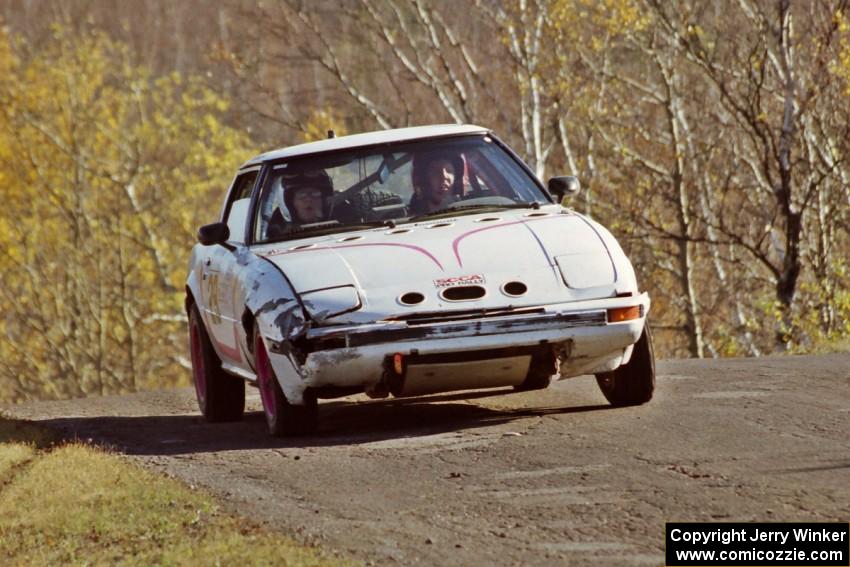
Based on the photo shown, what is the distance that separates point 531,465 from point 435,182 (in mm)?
2659

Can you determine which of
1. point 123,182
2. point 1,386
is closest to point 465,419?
point 123,182

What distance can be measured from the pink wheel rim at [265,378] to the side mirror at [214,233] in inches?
39.8

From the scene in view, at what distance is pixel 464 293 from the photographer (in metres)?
8.35

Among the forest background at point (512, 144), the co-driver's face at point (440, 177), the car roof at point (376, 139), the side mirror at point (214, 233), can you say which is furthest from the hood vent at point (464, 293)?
the forest background at point (512, 144)

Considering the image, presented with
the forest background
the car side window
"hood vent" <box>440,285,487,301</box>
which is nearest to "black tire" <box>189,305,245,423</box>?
the car side window

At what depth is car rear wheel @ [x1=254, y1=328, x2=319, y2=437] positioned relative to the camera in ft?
29.0

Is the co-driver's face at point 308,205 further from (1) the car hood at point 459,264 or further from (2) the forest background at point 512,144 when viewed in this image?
(2) the forest background at point 512,144

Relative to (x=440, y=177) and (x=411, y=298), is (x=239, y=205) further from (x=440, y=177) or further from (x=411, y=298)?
(x=411, y=298)

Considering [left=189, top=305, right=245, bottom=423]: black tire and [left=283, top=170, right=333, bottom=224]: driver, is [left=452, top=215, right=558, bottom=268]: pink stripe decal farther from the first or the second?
[left=189, top=305, right=245, bottom=423]: black tire

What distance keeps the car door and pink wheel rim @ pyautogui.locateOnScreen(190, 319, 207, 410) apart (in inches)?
18.5

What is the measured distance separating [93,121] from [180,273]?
14.7ft

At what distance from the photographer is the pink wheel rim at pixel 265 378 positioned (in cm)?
893

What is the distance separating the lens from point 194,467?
8.26m

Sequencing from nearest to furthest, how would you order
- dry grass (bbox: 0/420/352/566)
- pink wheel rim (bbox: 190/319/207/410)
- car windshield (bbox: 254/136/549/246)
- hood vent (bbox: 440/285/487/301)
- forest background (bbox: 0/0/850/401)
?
dry grass (bbox: 0/420/352/566), hood vent (bbox: 440/285/487/301), car windshield (bbox: 254/136/549/246), pink wheel rim (bbox: 190/319/207/410), forest background (bbox: 0/0/850/401)
